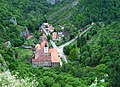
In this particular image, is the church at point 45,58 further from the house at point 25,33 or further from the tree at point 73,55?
the house at point 25,33

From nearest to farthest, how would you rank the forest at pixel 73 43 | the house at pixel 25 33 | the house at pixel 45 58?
the forest at pixel 73 43, the house at pixel 45 58, the house at pixel 25 33

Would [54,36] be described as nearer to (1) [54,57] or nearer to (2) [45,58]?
(1) [54,57]

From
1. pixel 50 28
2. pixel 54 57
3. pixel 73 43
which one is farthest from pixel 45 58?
pixel 50 28

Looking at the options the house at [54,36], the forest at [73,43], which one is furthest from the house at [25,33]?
the house at [54,36]

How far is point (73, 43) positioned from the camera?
209 ft

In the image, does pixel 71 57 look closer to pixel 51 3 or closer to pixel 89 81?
pixel 89 81

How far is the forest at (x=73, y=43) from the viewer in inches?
1499

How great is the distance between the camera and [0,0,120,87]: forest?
1499 inches

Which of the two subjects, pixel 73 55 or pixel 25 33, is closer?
pixel 73 55

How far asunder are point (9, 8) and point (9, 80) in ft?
194

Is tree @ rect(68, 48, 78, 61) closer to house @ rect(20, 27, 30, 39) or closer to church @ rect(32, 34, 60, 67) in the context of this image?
church @ rect(32, 34, 60, 67)

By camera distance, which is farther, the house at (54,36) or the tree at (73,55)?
the house at (54,36)

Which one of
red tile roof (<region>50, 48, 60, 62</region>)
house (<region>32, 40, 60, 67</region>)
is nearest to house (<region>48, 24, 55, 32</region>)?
house (<region>32, 40, 60, 67</region>)

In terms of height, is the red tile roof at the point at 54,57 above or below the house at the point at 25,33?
below
